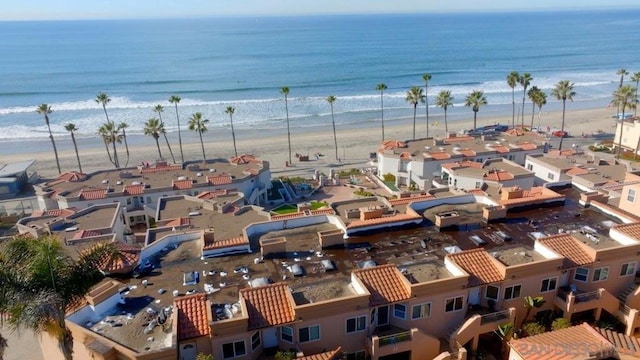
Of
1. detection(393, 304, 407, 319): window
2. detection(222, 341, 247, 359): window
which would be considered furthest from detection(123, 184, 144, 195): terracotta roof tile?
detection(393, 304, 407, 319): window

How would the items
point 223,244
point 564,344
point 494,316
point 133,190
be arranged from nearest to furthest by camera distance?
point 564,344, point 494,316, point 223,244, point 133,190

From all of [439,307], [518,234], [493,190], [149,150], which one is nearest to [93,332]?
[439,307]

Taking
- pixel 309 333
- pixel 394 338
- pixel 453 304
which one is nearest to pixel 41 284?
pixel 309 333

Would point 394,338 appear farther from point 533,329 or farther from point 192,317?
point 192,317

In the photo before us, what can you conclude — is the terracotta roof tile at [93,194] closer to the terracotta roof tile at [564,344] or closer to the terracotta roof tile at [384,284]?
the terracotta roof tile at [384,284]

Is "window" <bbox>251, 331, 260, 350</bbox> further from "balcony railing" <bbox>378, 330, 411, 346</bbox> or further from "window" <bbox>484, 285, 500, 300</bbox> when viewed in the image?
"window" <bbox>484, 285, 500, 300</bbox>

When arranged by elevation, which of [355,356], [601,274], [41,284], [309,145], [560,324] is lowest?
[355,356]

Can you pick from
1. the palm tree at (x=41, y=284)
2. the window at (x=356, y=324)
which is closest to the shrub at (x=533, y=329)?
the window at (x=356, y=324)
